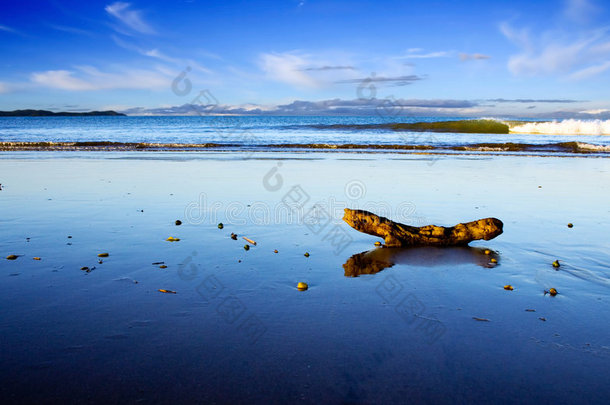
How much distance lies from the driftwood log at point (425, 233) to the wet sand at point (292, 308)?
9.5 inches

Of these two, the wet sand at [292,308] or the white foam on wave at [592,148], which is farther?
the white foam on wave at [592,148]

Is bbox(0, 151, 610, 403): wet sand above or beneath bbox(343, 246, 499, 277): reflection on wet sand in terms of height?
above

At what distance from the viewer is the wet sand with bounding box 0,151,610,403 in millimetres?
2857

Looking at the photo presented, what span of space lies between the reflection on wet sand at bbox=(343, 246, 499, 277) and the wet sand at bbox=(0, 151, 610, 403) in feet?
0.13

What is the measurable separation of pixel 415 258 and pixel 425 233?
664 mm

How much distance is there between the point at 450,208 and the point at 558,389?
19.8ft

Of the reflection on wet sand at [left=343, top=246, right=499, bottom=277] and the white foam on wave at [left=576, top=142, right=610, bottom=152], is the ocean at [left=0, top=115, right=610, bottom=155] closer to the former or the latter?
the white foam on wave at [left=576, top=142, right=610, bottom=152]

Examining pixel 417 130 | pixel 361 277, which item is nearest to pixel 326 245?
pixel 361 277

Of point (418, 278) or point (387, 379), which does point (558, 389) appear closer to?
point (387, 379)

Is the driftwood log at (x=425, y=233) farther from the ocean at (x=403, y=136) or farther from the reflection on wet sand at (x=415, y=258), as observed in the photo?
the ocean at (x=403, y=136)

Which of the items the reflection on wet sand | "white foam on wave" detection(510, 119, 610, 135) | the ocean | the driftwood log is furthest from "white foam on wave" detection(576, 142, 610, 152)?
the reflection on wet sand

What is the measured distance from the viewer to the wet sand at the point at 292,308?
2857 millimetres

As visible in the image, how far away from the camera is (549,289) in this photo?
15.1ft

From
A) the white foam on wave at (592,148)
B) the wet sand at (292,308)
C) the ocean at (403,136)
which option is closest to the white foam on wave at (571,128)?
the ocean at (403,136)
